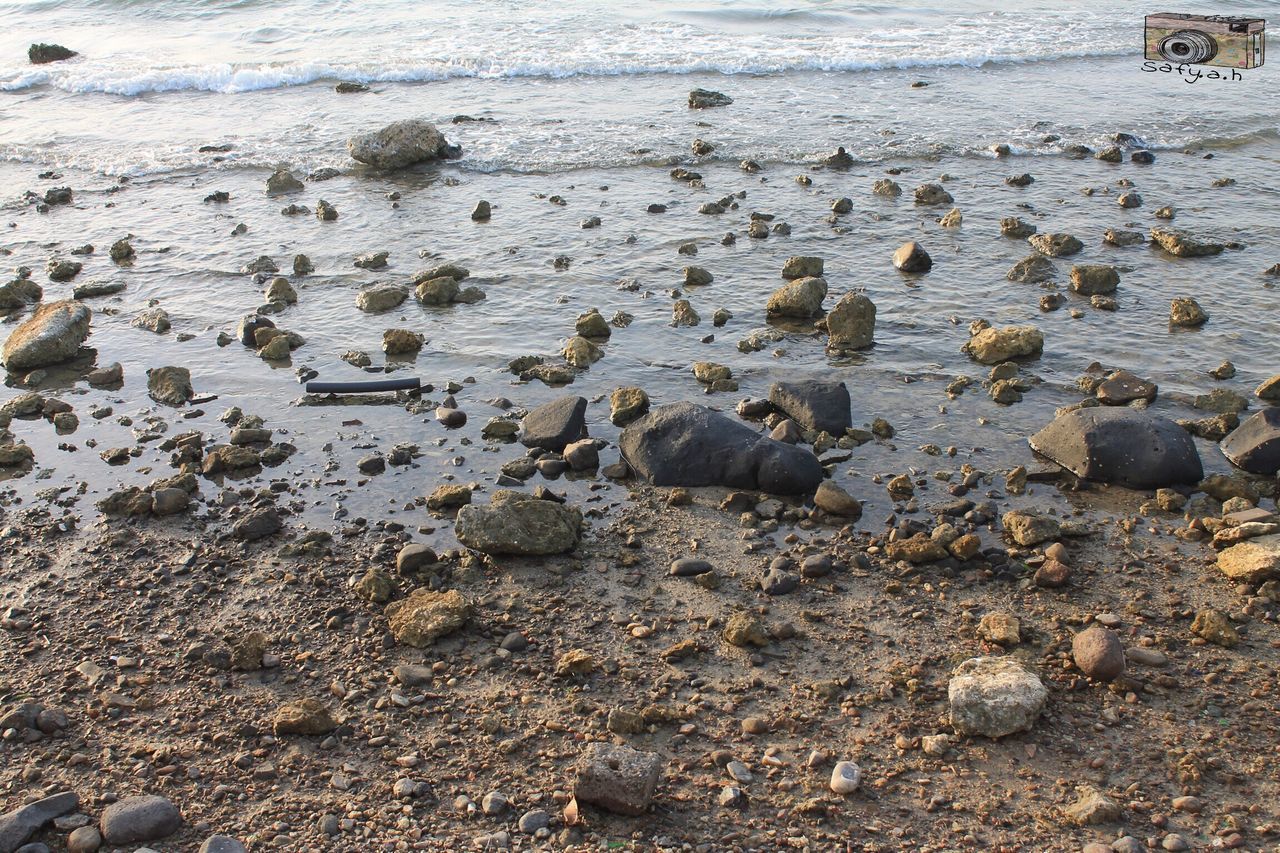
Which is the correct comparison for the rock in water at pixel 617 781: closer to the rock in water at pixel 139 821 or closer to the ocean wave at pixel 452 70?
the rock in water at pixel 139 821

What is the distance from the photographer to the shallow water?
9266 millimetres

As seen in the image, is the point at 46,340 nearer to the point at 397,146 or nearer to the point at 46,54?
the point at 397,146

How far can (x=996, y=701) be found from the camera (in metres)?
5.66

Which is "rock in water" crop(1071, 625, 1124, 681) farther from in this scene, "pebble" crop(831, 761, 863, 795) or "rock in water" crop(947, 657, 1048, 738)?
"pebble" crop(831, 761, 863, 795)

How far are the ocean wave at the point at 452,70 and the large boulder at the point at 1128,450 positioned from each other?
51.6 ft

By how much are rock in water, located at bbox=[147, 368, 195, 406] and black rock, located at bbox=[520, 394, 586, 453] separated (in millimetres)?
3123

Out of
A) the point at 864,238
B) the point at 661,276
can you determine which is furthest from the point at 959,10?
the point at 661,276

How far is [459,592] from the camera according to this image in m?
6.98

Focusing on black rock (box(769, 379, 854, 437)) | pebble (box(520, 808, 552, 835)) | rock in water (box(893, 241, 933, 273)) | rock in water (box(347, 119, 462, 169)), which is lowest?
pebble (box(520, 808, 552, 835))

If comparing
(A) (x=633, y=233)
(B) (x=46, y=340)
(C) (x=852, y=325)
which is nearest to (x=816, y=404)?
(C) (x=852, y=325)

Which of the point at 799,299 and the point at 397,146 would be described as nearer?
the point at 799,299

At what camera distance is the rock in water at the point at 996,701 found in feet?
18.5

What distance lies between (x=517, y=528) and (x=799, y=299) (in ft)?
15.2

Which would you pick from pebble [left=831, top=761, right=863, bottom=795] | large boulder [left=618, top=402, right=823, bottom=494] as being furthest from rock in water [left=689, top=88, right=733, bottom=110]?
pebble [left=831, top=761, right=863, bottom=795]
